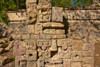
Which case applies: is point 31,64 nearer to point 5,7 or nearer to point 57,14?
point 57,14

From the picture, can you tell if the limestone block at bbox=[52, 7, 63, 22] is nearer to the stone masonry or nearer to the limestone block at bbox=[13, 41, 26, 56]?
the stone masonry

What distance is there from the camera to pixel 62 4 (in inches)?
333

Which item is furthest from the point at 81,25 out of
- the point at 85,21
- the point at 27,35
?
the point at 27,35

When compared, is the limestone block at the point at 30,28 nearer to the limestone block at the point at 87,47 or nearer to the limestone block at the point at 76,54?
the limestone block at the point at 76,54

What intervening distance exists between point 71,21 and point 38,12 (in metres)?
4.40

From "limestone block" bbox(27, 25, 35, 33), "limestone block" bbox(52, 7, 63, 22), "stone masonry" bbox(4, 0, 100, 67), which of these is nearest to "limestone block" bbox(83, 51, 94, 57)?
"stone masonry" bbox(4, 0, 100, 67)

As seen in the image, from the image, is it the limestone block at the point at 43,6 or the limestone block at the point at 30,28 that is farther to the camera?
the limestone block at the point at 30,28

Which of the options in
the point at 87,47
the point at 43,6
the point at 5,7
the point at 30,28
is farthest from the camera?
the point at 5,7

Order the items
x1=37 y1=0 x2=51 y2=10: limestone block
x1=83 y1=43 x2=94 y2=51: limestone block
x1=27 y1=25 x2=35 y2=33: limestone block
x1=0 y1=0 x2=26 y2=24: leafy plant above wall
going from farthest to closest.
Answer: x1=0 y1=0 x2=26 y2=24: leafy plant above wall
x1=27 y1=25 x2=35 y2=33: limestone block
x1=37 y1=0 x2=51 y2=10: limestone block
x1=83 y1=43 x2=94 y2=51: limestone block

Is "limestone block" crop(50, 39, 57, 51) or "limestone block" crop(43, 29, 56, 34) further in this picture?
"limestone block" crop(43, 29, 56, 34)

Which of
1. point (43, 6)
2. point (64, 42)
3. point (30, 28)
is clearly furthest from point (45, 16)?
point (64, 42)

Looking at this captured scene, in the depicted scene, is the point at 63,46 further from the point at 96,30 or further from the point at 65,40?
the point at 96,30

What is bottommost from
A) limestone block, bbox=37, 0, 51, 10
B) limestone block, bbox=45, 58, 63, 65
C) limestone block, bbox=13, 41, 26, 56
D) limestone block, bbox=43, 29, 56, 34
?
limestone block, bbox=45, 58, 63, 65

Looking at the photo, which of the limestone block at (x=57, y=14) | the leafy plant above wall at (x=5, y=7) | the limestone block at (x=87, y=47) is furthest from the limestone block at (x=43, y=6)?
the leafy plant above wall at (x=5, y=7)
